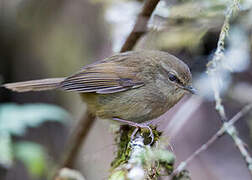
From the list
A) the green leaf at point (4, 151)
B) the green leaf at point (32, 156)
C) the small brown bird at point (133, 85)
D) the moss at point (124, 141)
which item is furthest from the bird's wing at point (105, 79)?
the green leaf at point (32, 156)

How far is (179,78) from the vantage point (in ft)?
11.0

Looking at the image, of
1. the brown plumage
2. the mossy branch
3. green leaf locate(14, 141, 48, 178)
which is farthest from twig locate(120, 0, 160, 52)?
green leaf locate(14, 141, 48, 178)

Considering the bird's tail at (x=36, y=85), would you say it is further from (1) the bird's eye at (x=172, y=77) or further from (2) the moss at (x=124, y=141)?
(1) the bird's eye at (x=172, y=77)

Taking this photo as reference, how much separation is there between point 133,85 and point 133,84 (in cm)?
1

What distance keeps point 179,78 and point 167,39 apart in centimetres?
100

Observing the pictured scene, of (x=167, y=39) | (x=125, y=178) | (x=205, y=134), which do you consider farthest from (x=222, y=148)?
(x=125, y=178)

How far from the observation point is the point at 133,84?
3.47 m

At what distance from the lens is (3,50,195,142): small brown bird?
11.0 feet

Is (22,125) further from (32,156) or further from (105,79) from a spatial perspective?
(105,79)

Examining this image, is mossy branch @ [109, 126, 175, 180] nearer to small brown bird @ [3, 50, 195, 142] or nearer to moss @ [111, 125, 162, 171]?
moss @ [111, 125, 162, 171]

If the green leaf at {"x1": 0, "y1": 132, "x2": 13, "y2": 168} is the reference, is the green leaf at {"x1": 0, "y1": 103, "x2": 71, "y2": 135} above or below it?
above

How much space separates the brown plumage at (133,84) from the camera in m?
3.35

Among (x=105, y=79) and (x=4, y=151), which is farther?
(x=105, y=79)

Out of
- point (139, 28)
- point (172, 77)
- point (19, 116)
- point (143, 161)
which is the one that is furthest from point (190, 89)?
point (19, 116)
